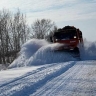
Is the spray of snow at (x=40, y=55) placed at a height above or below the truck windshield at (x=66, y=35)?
below

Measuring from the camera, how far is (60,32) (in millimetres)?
21312

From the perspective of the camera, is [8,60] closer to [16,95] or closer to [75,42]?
[75,42]

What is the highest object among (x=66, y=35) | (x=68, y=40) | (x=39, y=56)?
(x=66, y=35)

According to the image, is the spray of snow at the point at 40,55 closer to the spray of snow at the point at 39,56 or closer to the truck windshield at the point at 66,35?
the spray of snow at the point at 39,56

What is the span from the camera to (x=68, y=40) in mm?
20625

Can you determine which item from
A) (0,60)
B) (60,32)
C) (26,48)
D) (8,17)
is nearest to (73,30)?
(60,32)

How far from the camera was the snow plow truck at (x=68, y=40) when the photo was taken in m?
20.2

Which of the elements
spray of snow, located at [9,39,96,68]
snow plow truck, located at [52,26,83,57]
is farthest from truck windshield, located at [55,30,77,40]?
spray of snow, located at [9,39,96,68]

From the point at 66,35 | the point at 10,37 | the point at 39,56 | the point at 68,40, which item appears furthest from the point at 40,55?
the point at 10,37

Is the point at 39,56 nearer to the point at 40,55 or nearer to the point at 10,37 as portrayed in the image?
the point at 40,55

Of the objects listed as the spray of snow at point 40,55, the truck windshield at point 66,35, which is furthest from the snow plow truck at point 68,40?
the spray of snow at point 40,55

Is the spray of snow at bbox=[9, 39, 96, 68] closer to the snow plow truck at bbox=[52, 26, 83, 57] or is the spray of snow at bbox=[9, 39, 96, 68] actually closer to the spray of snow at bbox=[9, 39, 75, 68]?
the spray of snow at bbox=[9, 39, 75, 68]

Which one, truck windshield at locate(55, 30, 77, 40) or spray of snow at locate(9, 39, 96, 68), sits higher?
truck windshield at locate(55, 30, 77, 40)

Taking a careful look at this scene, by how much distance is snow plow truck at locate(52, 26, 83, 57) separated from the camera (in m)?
20.2
